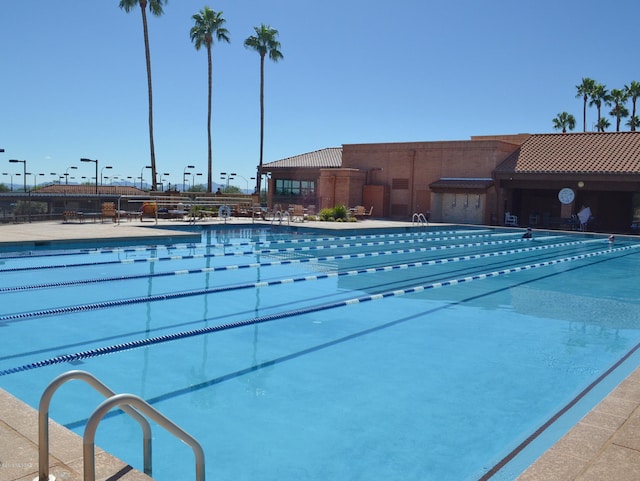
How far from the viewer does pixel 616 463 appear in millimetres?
3525

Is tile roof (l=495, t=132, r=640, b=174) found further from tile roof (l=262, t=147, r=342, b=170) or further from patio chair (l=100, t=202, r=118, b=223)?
patio chair (l=100, t=202, r=118, b=223)

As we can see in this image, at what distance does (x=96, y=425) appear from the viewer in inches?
105

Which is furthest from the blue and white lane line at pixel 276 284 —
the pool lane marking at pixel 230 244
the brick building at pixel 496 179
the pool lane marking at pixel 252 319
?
the brick building at pixel 496 179

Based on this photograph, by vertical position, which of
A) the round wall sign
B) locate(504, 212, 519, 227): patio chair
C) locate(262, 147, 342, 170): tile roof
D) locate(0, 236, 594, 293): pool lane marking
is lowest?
locate(0, 236, 594, 293): pool lane marking

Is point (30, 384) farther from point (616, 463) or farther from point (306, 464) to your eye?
point (616, 463)

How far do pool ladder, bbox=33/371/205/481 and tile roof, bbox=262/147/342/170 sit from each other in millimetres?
33726

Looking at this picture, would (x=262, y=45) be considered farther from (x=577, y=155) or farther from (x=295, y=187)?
(x=577, y=155)

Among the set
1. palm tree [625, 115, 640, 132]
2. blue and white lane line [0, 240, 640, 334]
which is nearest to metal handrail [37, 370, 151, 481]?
blue and white lane line [0, 240, 640, 334]

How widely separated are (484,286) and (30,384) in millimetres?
9090

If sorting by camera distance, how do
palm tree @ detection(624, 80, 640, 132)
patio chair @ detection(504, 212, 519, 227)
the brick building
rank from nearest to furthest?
the brick building
patio chair @ detection(504, 212, 519, 227)
palm tree @ detection(624, 80, 640, 132)

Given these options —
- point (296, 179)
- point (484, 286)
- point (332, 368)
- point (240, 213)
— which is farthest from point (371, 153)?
point (332, 368)

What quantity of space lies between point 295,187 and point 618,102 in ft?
110

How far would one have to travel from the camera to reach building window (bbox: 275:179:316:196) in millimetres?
36750

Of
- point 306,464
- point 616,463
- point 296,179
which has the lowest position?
point 306,464
